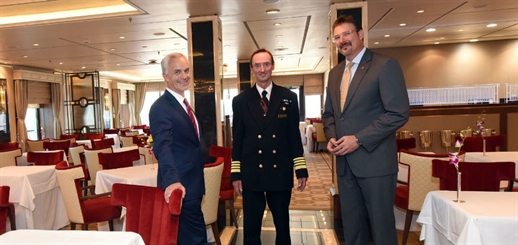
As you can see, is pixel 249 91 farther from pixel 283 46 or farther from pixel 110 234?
pixel 283 46

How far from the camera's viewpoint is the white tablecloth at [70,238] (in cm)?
144

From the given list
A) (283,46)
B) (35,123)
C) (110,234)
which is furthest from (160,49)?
(110,234)

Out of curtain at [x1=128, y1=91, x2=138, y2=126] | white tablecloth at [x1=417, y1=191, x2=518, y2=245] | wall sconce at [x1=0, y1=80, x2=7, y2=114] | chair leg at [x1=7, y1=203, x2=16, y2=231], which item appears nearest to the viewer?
white tablecloth at [x1=417, y1=191, x2=518, y2=245]

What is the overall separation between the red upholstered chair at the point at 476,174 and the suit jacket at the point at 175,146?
5.86 feet

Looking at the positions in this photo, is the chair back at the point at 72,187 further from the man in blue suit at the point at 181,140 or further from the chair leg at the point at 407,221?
the chair leg at the point at 407,221

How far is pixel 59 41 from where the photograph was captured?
7.18 metres

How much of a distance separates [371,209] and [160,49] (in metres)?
7.90

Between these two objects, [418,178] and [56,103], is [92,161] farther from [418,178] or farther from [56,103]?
[56,103]

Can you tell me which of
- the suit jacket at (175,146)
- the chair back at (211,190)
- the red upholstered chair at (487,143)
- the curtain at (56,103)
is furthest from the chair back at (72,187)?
the curtain at (56,103)

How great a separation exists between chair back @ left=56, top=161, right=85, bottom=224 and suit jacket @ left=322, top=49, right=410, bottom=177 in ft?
8.41

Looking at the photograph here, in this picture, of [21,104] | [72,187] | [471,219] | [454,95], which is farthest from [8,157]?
[454,95]

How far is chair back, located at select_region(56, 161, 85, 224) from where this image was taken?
3.26 meters

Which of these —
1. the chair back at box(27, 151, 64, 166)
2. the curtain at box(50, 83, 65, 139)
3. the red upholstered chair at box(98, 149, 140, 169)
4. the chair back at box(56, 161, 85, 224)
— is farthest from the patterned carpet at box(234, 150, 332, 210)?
the curtain at box(50, 83, 65, 139)

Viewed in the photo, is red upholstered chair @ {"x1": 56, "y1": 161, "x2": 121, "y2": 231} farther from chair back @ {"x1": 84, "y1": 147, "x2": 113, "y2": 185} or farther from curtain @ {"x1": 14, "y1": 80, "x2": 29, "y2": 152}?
curtain @ {"x1": 14, "y1": 80, "x2": 29, "y2": 152}
